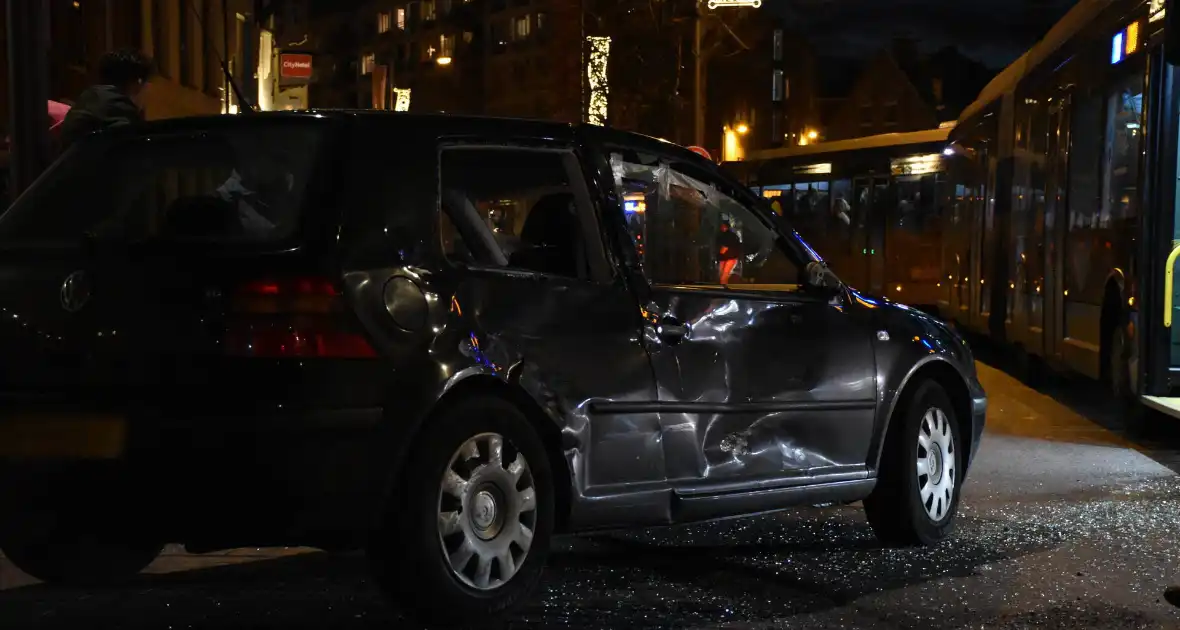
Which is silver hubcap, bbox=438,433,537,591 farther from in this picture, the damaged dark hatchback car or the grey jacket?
the grey jacket

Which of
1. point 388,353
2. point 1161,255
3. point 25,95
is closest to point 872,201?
point 1161,255

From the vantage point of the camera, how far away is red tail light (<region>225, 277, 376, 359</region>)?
5.31 meters

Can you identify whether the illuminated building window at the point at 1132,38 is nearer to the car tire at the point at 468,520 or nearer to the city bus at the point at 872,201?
the car tire at the point at 468,520

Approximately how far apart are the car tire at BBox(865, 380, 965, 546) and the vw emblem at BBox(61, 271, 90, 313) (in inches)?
141

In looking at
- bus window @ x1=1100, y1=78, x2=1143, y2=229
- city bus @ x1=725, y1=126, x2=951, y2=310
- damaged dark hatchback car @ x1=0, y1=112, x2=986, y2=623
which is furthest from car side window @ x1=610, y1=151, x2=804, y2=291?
city bus @ x1=725, y1=126, x2=951, y2=310

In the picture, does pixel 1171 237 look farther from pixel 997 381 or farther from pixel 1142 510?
pixel 997 381

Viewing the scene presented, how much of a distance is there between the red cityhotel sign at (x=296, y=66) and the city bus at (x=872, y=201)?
8555 mm

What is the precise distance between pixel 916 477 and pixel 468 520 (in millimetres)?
2692

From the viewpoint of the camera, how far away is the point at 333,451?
5320 millimetres

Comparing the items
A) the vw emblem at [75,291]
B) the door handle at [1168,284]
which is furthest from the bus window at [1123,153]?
the vw emblem at [75,291]

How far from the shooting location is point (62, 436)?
5.43 metres

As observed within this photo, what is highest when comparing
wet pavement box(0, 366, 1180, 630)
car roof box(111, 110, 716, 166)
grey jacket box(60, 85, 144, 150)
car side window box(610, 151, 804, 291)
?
grey jacket box(60, 85, 144, 150)

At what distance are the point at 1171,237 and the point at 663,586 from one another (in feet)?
22.4

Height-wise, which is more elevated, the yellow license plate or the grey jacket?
the grey jacket
